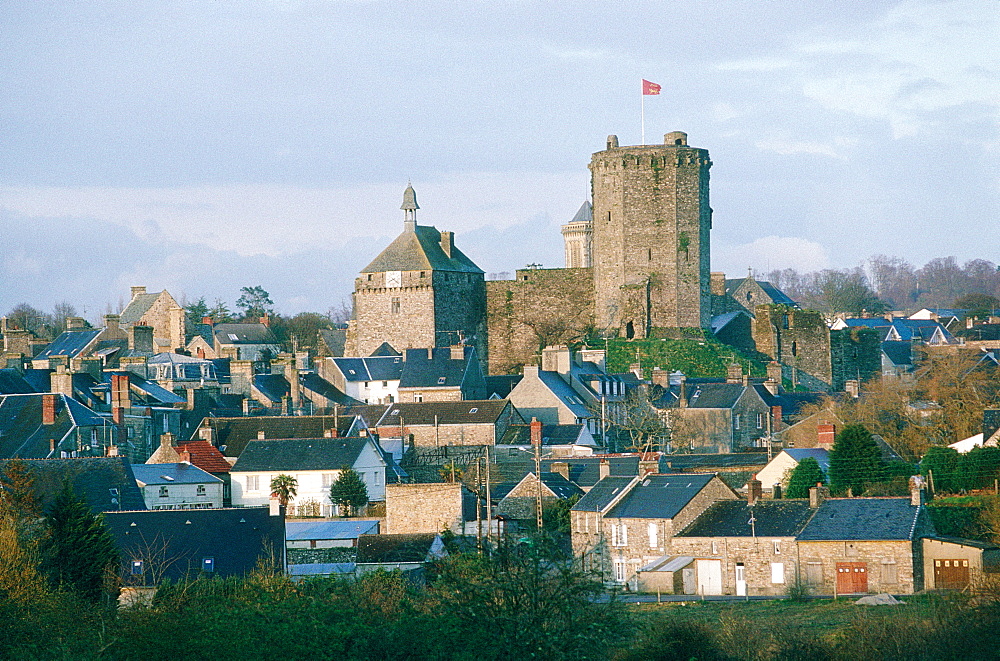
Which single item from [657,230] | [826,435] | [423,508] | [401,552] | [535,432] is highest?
[657,230]

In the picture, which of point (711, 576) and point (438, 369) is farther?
point (438, 369)

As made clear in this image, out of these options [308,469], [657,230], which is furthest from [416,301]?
[308,469]

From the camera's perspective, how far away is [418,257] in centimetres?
6556

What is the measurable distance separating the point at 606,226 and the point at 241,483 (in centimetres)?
2166

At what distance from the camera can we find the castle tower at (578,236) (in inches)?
3770

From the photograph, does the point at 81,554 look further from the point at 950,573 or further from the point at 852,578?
the point at 950,573

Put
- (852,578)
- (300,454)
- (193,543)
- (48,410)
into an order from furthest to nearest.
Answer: (300,454), (48,410), (852,578), (193,543)

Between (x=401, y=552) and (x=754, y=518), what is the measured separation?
299 inches

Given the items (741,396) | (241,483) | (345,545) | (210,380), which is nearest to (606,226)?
(741,396)

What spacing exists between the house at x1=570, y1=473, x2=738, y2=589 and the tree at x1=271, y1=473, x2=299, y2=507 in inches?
335

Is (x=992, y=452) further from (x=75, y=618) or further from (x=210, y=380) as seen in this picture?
(x=210, y=380)

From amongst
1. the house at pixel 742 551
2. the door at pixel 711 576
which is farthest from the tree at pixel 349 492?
the door at pixel 711 576

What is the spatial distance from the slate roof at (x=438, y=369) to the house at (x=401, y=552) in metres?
20.4

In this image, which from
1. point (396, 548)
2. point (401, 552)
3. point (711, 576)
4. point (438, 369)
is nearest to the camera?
point (401, 552)
